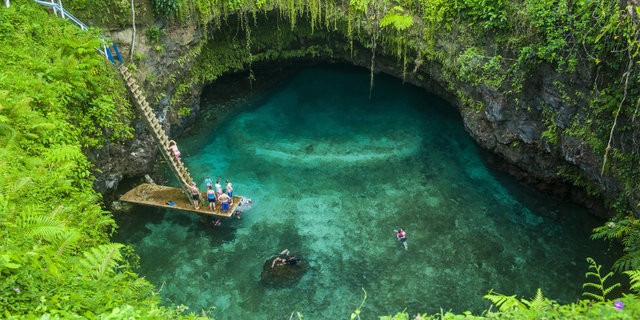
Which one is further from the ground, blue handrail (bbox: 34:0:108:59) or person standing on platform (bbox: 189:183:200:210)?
blue handrail (bbox: 34:0:108:59)

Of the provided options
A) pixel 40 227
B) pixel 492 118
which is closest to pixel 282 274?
pixel 40 227

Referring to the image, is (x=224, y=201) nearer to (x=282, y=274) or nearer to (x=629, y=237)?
(x=282, y=274)

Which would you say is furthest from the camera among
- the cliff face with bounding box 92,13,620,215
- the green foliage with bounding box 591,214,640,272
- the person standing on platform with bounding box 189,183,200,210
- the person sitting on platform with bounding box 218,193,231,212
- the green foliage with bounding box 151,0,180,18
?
the green foliage with bounding box 151,0,180,18

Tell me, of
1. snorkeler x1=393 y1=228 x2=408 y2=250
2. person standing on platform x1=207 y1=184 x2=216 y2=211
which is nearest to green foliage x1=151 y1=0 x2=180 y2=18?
person standing on platform x1=207 y1=184 x2=216 y2=211

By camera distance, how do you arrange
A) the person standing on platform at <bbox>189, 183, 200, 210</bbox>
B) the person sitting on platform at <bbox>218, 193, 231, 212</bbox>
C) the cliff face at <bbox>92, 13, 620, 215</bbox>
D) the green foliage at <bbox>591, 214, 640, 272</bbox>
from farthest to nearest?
1. the person standing on platform at <bbox>189, 183, 200, 210</bbox>
2. the person sitting on platform at <bbox>218, 193, 231, 212</bbox>
3. the cliff face at <bbox>92, 13, 620, 215</bbox>
4. the green foliage at <bbox>591, 214, 640, 272</bbox>

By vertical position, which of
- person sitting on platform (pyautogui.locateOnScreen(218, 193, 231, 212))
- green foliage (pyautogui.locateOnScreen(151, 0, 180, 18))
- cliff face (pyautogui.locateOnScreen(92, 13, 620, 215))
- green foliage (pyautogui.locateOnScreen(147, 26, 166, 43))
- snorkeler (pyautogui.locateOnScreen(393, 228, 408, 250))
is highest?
green foliage (pyautogui.locateOnScreen(151, 0, 180, 18))

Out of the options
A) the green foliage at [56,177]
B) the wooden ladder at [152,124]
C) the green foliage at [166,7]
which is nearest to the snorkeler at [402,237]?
the wooden ladder at [152,124]

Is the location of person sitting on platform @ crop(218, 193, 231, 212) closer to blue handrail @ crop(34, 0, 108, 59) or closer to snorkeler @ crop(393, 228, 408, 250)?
snorkeler @ crop(393, 228, 408, 250)

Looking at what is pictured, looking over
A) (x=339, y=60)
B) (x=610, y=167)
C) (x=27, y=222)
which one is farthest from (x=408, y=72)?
(x=27, y=222)
